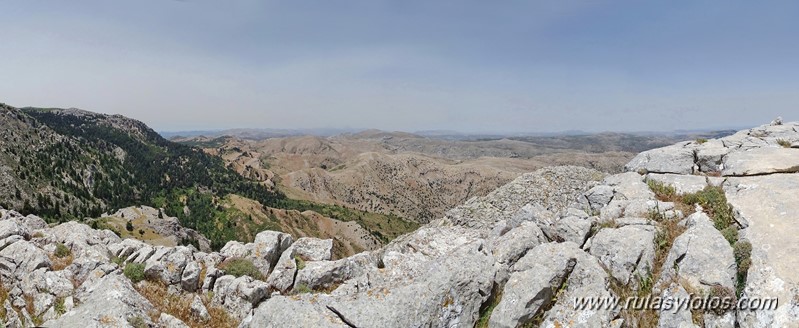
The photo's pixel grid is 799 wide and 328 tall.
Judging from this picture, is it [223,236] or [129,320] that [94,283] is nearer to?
[129,320]

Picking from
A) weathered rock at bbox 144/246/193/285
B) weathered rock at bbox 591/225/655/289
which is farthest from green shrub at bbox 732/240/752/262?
weathered rock at bbox 144/246/193/285

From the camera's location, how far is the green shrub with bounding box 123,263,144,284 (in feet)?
51.5

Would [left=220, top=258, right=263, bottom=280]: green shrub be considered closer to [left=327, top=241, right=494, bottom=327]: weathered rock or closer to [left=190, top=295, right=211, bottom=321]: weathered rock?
[left=190, top=295, right=211, bottom=321]: weathered rock

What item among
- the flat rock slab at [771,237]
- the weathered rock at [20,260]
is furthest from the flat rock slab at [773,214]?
the weathered rock at [20,260]

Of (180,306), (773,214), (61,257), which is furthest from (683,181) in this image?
(61,257)

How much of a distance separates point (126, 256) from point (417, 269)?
50.1 ft

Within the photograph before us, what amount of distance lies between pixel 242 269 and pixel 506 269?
38.1 ft

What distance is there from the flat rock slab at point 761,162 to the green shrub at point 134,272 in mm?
26847

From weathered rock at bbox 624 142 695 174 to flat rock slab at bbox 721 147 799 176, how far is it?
5.03 feet

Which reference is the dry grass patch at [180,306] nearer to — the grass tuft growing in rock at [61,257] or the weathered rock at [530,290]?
the grass tuft growing in rock at [61,257]

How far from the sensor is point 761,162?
17.2 metres

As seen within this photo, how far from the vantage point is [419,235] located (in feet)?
77.6

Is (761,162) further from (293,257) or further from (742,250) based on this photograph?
(293,257)

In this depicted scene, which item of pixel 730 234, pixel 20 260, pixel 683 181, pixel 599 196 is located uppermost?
pixel 683 181
